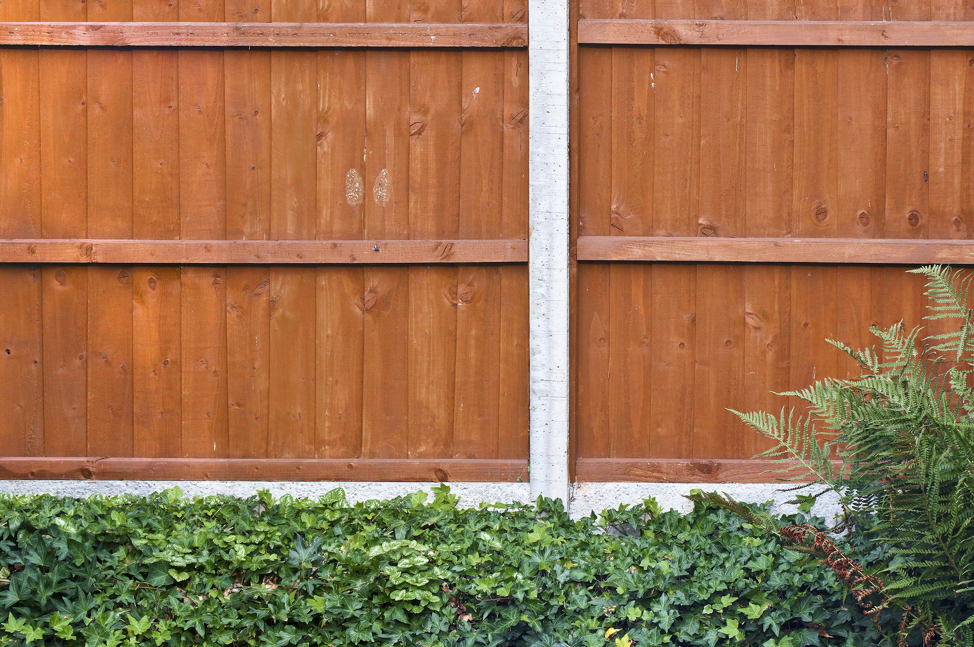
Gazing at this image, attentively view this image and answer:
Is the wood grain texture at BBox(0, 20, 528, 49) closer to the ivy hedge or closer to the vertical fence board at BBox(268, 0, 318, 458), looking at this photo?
the vertical fence board at BBox(268, 0, 318, 458)

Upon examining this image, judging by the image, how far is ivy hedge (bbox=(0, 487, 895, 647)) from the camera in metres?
2.07

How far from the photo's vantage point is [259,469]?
2977 mm

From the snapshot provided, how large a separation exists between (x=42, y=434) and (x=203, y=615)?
143 cm

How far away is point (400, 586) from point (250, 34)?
226 cm

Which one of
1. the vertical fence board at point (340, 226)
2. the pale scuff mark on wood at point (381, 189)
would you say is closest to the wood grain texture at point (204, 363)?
the vertical fence board at point (340, 226)

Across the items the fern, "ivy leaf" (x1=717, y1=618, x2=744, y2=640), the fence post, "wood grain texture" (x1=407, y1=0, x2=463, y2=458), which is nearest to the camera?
the fern

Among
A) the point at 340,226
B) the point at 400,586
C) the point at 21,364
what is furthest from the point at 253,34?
A: the point at 400,586

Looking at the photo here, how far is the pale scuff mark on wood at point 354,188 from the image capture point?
2.96 m

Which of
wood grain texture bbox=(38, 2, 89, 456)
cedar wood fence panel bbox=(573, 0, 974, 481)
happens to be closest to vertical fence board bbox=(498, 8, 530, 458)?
cedar wood fence panel bbox=(573, 0, 974, 481)

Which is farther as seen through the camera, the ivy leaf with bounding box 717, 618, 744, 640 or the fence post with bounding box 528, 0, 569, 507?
the fence post with bounding box 528, 0, 569, 507

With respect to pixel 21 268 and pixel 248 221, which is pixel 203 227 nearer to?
pixel 248 221

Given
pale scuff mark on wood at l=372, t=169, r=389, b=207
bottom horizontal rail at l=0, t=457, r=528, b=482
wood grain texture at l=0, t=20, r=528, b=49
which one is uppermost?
wood grain texture at l=0, t=20, r=528, b=49

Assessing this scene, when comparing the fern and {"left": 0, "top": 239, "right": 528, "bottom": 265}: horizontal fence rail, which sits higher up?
{"left": 0, "top": 239, "right": 528, "bottom": 265}: horizontal fence rail

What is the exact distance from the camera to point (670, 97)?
9.61 feet
